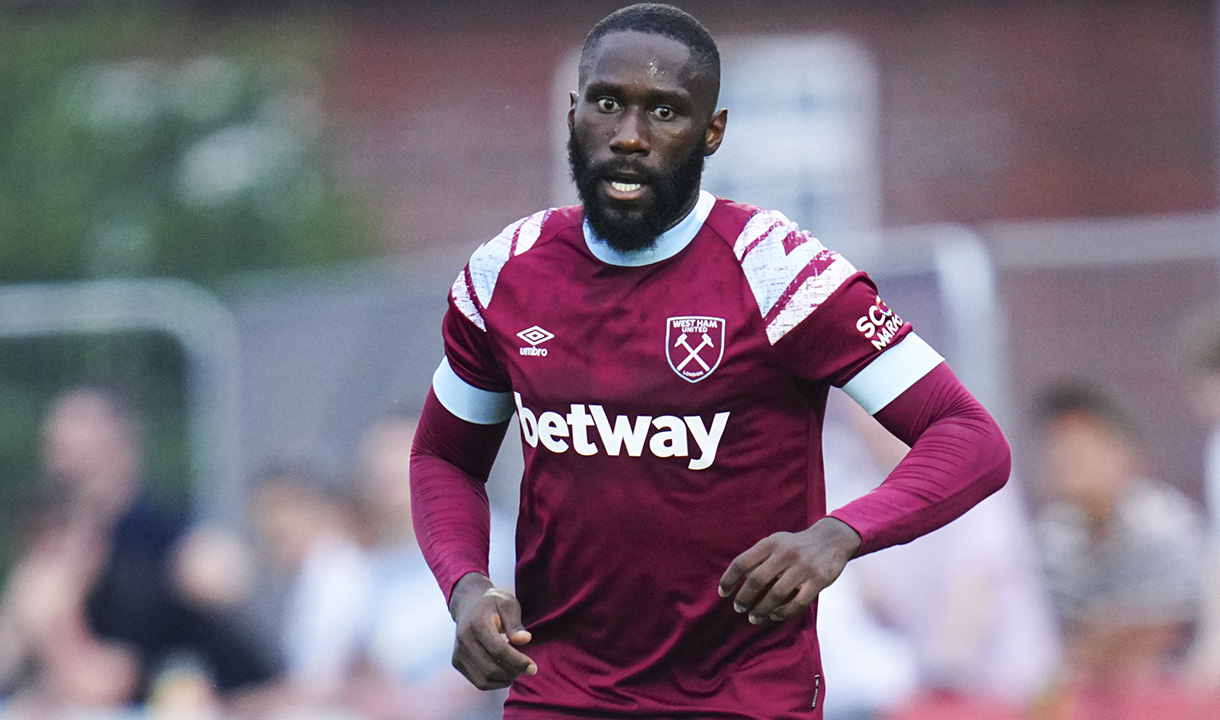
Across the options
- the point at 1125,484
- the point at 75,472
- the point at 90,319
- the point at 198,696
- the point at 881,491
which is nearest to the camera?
the point at 881,491

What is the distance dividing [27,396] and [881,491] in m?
7.20

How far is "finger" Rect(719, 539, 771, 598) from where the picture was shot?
294 cm

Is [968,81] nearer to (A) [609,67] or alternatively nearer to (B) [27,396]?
(B) [27,396]

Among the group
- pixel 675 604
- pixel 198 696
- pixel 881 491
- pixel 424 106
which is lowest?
pixel 198 696

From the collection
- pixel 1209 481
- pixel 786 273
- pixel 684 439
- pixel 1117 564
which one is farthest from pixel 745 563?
pixel 1209 481

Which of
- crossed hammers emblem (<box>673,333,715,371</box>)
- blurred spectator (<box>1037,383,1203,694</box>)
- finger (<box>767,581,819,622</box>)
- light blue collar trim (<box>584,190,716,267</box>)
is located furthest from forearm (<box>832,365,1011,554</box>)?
blurred spectator (<box>1037,383,1203,694</box>)

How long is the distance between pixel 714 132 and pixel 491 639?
1.10 m

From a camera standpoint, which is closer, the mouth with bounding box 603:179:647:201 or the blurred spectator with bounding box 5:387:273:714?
the mouth with bounding box 603:179:647:201

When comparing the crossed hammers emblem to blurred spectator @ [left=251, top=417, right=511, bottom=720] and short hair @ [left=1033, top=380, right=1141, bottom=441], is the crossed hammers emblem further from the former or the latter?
blurred spectator @ [left=251, top=417, right=511, bottom=720]

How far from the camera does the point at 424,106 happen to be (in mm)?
17266

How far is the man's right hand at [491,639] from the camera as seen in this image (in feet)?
10.2

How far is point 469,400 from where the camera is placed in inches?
142

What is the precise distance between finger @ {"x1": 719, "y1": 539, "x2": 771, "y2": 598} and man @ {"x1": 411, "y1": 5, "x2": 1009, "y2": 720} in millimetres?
223

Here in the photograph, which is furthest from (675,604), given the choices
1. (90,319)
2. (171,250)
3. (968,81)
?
(968,81)
